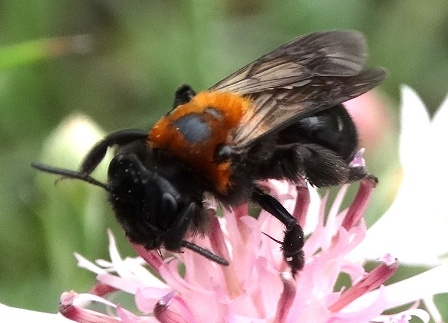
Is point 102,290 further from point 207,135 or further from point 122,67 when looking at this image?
point 122,67

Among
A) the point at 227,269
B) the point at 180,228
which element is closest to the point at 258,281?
the point at 227,269

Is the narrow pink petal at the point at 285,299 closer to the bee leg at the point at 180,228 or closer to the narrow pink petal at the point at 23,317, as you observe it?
the bee leg at the point at 180,228

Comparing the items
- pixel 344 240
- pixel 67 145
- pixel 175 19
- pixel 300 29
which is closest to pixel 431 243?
pixel 344 240

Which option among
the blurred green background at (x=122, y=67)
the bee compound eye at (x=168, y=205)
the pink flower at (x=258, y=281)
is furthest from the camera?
the blurred green background at (x=122, y=67)

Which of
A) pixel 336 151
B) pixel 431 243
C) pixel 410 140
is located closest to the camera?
pixel 336 151

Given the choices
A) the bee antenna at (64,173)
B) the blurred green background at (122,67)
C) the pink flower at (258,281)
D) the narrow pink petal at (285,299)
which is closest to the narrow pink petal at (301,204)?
the pink flower at (258,281)

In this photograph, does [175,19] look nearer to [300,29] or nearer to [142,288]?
→ [300,29]

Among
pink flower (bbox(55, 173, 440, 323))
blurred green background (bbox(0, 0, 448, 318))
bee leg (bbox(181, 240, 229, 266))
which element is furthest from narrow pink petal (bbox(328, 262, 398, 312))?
blurred green background (bbox(0, 0, 448, 318))
